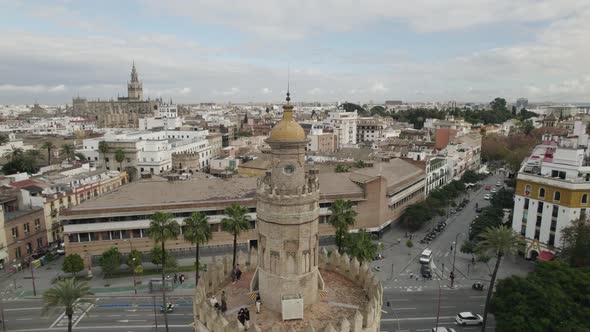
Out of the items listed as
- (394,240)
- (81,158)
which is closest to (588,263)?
(394,240)

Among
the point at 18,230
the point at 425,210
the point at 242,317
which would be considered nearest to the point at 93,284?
the point at 18,230

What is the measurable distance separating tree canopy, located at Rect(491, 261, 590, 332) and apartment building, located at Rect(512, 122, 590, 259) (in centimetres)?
2035

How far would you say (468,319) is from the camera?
43.6 m

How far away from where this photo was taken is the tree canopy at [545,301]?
1272 inches

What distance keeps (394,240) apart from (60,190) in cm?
6142

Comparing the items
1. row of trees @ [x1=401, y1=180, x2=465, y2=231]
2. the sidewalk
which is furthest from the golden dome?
row of trees @ [x1=401, y1=180, x2=465, y2=231]

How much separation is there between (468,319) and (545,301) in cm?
1163

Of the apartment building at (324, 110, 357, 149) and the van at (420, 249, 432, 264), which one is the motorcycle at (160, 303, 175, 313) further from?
the apartment building at (324, 110, 357, 149)

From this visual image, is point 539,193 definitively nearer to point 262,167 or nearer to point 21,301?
point 262,167

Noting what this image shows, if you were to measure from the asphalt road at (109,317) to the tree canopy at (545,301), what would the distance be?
3246 cm

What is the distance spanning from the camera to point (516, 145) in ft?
465

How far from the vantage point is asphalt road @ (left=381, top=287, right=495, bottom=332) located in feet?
143

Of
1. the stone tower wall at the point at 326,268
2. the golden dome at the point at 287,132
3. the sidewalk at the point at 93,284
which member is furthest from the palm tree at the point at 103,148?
the golden dome at the point at 287,132

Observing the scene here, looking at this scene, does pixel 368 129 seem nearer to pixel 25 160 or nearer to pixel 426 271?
pixel 426 271
